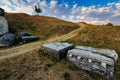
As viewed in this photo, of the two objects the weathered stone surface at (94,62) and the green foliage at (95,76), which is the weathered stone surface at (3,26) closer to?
the weathered stone surface at (94,62)

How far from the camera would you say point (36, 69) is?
20.4 ft

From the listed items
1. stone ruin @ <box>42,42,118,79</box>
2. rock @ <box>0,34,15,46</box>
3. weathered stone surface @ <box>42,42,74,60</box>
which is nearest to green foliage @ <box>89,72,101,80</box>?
stone ruin @ <box>42,42,118,79</box>

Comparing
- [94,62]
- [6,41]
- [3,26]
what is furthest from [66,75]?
[3,26]

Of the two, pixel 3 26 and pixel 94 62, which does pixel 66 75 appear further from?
pixel 3 26

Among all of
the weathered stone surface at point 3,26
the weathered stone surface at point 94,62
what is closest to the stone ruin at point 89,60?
the weathered stone surface at point 94,62

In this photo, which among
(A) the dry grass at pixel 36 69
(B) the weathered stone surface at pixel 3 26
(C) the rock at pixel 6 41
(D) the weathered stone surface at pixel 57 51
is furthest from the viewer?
(B) the weathered stone surface at pixel 3 26

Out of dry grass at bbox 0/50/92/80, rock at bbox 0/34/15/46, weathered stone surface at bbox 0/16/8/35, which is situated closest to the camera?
dry grass at bbox 0/50/92/80

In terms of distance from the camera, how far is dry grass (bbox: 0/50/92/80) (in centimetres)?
569

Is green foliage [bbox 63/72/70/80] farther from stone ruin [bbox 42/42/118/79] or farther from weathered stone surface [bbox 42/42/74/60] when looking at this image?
weathered stone surface [bbox 42/42/74/60]

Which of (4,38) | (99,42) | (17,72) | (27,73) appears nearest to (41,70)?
(27,73)

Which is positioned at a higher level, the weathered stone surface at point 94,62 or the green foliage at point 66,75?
the weathered stone surface at point 94,62

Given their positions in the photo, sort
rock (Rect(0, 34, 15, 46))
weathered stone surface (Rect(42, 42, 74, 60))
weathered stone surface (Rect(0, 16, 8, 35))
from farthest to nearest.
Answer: weathered stone surface (Rect(0, 16, 8, 35)), rock (Rect(0, 34, 15, 46)), weathered stone surface (Rect(42, 42, 74, 60))

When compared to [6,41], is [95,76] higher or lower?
lower

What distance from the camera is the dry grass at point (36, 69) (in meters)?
5.69
